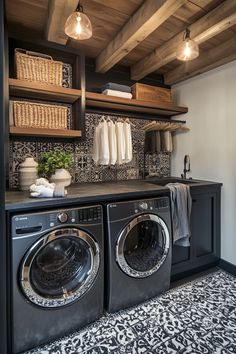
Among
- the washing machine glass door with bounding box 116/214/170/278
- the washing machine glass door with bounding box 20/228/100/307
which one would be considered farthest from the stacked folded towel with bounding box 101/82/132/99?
the washing machine glass door with bounding box 20/228/100/307

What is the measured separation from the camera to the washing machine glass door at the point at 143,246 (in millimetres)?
1719

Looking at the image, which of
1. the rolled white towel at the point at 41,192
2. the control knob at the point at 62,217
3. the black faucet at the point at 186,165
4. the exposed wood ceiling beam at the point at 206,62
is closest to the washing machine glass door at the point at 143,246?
the control knob at the point at 62,217

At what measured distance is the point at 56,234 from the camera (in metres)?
1.41

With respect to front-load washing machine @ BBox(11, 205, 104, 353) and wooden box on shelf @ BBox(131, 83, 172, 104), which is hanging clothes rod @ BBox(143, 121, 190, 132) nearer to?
wooden box on shelf @ BBox(131, 83, 172, 104)

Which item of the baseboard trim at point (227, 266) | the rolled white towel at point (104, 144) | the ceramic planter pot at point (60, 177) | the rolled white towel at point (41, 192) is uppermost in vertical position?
the rolled white towel at point (104, 144)

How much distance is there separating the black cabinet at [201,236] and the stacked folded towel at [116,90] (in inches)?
49.6

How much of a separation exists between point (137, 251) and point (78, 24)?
1804mm

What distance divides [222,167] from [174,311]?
61.2 inches

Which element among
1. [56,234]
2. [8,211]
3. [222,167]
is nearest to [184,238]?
[222,167]

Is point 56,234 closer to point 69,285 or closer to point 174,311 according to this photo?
point 69,285

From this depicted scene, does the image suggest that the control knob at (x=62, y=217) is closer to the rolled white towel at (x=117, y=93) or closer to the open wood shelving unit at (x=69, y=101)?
the open wood shelving unit at (x=69, y=101)

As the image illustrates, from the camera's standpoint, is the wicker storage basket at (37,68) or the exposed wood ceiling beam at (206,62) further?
the exposed wood ceiling beam at (206,62)

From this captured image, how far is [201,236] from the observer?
91.0 inches

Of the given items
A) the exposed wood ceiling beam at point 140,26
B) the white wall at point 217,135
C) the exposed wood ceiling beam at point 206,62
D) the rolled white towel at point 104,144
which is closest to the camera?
the exposed wood ceiling beam at point 140,26
